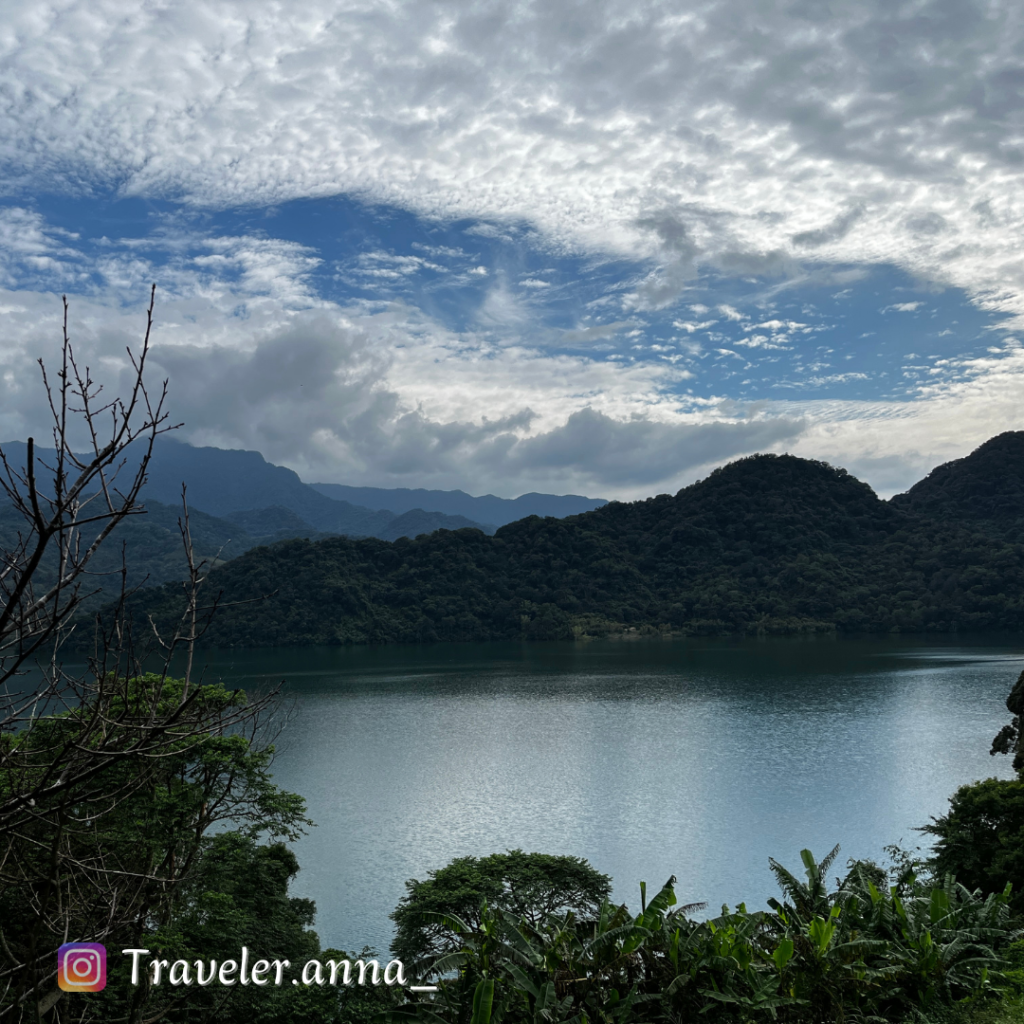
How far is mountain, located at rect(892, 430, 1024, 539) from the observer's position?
117 metres

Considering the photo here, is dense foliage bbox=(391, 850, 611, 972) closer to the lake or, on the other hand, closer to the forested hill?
the lake

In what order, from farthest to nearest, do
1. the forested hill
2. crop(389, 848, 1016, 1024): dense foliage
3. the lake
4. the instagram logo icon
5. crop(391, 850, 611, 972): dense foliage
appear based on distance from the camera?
the forested hill, the lake, crop(391, 850, 611, 972): dense foliage, crop(389, 848, 1016, 1024): dense foliage, the instagram logo icon

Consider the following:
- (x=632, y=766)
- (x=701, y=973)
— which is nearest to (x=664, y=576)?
(x=632, y=766)

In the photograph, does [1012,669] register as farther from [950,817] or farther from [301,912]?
[301,912]

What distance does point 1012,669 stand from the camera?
55469 millimetres

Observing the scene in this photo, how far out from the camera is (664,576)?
115 meters

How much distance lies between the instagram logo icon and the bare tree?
0.14m

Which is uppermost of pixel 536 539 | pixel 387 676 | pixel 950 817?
pixel 536 539

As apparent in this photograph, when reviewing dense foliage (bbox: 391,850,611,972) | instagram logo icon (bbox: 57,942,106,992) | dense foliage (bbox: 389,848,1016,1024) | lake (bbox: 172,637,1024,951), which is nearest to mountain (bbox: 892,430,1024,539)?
lake (bbox: 172,637,1024,951)

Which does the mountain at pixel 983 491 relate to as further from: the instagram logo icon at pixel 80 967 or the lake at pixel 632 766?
the instagram logo icon at pixel 80 967

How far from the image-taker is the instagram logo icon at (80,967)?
5.21m

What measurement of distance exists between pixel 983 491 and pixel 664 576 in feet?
177

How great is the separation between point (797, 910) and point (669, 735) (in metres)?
28.3

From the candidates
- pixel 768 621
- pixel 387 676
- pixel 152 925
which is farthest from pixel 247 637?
pixel 152 925
